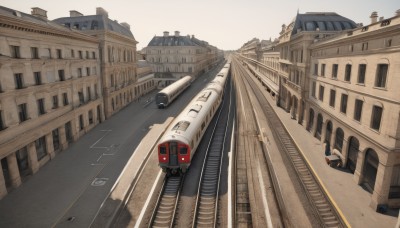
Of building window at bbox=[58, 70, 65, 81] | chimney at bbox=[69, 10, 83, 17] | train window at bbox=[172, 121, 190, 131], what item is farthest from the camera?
chimney at bbox=[69, 10, 83, 17]

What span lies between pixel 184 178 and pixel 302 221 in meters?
9.74

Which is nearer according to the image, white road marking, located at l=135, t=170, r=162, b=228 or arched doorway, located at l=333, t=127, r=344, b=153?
white road marking, located at l=135, t=170, r=162, b=228

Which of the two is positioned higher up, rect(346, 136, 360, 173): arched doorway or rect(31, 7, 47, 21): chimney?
rect(31, 7, 47, 21): chimney

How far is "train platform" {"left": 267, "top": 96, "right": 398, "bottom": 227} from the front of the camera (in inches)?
641

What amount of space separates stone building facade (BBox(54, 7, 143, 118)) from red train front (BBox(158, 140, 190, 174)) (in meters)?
23.5

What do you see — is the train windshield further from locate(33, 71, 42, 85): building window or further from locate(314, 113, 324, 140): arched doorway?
locate(314, 113, 324, 140): arched doorway

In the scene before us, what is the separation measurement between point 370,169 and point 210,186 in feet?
41.0

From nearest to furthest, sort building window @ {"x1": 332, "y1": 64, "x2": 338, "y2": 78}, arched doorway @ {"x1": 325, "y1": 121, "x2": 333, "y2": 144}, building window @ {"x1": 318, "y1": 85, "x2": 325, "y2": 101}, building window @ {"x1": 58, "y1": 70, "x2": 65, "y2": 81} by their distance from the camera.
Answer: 1. building window @ {"x1": 332, "y1": 64, "x2": 338, "y2": 78}
2. arched doorway @ {"x1": 325, "y1": 121, "x2": 333, "y2": 144}
3. building window @ {"x1": 58, "y1": 70, "x2": 65, "y2": 81}
4. building window @ {"x1": 318, "y1": 85, "x2": 325, "y2": 101}

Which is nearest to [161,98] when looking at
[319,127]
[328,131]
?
[319,127]

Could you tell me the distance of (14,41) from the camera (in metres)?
21.1

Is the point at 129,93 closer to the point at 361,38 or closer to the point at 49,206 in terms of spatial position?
the point at 49,206

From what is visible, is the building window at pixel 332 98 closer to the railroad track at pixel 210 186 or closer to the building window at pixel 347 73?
the building window at pixel 347 73

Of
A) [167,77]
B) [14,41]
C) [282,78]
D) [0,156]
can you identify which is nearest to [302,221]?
[0,156]

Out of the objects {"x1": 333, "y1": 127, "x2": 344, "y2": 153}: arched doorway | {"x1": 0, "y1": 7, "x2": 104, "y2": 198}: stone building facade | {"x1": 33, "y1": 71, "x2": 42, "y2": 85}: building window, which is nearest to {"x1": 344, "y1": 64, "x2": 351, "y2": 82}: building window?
{"x1": 333, "y1": 127, "x2": 344, "y2": 153}: arched doorway
